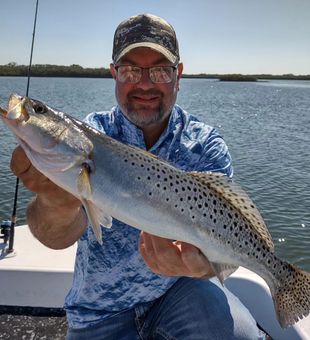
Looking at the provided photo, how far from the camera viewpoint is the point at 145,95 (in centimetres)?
423

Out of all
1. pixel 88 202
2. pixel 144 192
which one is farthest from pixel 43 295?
pixel 144 192

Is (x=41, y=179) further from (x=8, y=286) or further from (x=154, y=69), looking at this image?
(x=8, y=286)

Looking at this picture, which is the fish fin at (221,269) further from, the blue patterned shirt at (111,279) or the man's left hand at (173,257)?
the blue patterned shirt at (111,279)

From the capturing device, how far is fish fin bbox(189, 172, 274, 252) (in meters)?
3.42

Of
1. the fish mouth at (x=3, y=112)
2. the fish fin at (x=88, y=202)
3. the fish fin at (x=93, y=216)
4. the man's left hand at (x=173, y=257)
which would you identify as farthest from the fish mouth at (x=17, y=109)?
the man's left hand at (x=173, y=257)

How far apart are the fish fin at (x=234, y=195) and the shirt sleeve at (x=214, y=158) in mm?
665

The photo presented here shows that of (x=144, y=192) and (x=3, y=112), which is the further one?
(x=144, y=192)

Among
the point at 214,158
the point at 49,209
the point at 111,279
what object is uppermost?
the point at 214,158

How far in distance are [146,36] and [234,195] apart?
199 cm

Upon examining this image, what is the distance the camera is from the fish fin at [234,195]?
342 cm

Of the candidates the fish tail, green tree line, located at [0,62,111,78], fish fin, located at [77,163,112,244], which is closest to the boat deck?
the fish tail

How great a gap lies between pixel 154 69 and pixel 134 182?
5.39 ft

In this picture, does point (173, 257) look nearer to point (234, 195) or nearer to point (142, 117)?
point (234, 195)

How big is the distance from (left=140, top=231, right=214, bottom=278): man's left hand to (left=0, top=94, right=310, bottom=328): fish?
0.09 metres
